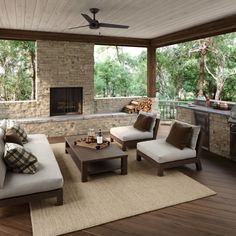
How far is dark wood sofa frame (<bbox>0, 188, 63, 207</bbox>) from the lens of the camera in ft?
8.75

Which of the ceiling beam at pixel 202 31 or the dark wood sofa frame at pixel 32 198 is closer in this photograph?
the dark wood sofa frame at pixel 32 198

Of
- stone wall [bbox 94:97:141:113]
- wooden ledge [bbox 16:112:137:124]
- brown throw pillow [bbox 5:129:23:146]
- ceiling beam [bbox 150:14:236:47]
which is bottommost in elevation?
brown throw pillow [bbox 5:129:23:146]

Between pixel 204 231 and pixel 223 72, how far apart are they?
7393 millimetres

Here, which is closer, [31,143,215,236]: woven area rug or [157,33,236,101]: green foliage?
[31,143,215,236]: woven area rug

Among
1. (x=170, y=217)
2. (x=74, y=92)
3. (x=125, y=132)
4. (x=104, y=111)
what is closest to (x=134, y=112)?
(x=104, y=111)

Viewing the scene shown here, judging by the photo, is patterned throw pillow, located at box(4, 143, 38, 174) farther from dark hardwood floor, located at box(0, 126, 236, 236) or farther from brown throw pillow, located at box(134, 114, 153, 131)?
brown throw pillow, located at box(134, 114, 153, 131)

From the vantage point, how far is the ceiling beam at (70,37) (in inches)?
246

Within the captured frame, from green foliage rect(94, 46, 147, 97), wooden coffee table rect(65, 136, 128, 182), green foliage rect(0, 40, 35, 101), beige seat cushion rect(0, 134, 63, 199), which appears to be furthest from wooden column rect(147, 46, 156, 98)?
beige seat cushion rect(0, 134, 63, 199)

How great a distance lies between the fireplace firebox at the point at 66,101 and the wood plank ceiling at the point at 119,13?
1.80m

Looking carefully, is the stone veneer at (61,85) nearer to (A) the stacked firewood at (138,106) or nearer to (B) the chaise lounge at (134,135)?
(A) the stacked firewood at (138,106)

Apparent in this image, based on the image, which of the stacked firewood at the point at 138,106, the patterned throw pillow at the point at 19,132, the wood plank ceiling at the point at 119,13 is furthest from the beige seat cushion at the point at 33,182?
the stacked firewood at the point at 138,106

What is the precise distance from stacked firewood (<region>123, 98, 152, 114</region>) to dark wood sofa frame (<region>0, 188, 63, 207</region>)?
4.84 metres

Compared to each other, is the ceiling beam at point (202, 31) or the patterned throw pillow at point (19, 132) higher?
the ceiling beam at point (202, 31)

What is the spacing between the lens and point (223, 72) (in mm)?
8602
